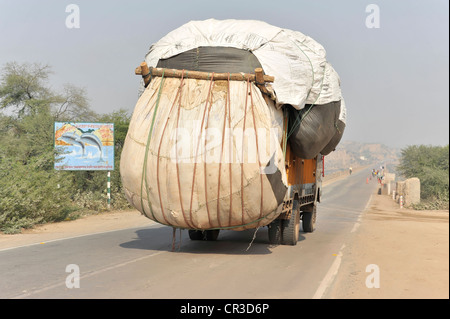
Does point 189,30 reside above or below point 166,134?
above

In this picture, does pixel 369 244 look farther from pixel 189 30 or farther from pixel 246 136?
pixel 189 30

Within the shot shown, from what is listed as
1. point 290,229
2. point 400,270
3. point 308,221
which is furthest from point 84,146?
point 400,270

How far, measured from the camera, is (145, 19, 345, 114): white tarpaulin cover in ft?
31.1

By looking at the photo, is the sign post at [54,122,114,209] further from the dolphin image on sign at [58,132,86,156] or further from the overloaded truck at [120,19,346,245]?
the overloaded truck at [120,19,346,245]

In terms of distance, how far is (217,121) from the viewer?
8.80 meters

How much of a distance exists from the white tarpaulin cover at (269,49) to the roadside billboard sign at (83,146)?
489 inches

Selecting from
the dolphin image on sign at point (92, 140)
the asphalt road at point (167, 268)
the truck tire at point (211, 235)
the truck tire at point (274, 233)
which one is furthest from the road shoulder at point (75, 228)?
the truck tire at point (274, 233)

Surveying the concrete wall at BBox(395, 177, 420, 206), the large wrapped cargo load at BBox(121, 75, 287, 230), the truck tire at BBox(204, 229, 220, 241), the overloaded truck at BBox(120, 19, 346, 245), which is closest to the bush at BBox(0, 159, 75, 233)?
the truck tire at BBox(204, 229, 220, 241)

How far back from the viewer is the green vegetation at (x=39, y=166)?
15695mm

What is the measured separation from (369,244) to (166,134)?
578 centimetres

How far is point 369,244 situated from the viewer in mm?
11953

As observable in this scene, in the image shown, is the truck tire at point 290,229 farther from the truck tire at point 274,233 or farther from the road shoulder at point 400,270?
the road shoulder at point 400,270

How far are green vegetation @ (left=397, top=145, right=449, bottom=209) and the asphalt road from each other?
57.8ft
